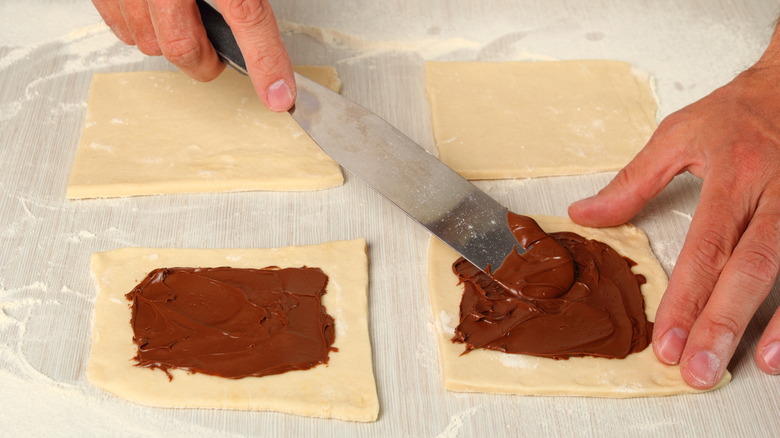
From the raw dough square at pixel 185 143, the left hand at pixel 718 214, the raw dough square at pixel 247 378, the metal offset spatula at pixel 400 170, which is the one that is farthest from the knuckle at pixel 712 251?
the raw dough square at pixel 185 143

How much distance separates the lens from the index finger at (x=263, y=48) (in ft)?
5.04

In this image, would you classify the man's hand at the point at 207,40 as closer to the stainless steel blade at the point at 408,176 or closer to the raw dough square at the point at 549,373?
the stainless steel blade at the point at 408,176

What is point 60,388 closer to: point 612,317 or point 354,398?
point 354,398

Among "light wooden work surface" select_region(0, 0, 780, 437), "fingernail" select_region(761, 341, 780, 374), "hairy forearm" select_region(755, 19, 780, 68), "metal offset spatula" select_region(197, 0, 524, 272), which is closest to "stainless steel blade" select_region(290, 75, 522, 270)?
"metal offset spatula" select_region(197, 0, 524, 272)

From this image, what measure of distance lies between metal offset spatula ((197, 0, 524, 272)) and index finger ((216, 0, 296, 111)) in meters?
0.07

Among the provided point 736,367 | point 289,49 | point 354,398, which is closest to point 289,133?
point 289,49

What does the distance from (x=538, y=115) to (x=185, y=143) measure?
0.98 metres

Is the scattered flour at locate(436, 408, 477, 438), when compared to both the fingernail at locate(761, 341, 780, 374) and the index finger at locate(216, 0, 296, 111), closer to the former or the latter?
the fingernail at locate(761, 341, 780, 374)

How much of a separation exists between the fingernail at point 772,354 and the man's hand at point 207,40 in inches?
45.8

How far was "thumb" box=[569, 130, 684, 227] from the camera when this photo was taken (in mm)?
1685

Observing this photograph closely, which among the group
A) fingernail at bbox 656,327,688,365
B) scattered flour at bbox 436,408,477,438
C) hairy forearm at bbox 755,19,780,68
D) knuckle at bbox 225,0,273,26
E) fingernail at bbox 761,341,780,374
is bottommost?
scattered flour at bbox 436,408,477,438

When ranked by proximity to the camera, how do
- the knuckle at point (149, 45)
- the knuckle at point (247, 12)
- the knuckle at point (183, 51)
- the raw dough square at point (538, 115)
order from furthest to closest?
1. the raw dough square at point (538, 115)
2. the knuckle at point (149, 45)
3. the knuckle at point (183, 51)
4. the knuckle at point (247, 12)

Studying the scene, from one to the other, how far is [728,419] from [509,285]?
52cm

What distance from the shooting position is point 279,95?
1630 mm
